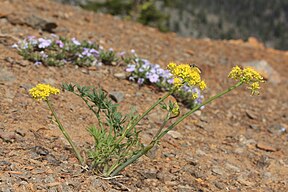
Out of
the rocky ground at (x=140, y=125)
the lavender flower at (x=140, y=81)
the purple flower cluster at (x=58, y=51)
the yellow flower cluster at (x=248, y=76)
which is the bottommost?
the rocky ground at (x=140, y=125)

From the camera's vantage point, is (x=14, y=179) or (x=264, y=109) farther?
(x=264, y=109)

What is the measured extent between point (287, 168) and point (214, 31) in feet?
289

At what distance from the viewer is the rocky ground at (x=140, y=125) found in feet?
13.1

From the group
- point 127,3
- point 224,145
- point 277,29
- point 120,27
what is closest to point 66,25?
point 120,27

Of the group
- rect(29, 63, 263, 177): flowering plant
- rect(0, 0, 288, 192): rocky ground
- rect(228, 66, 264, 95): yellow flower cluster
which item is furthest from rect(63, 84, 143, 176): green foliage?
rect(228, 66, 264, 95): yellow flower cluster

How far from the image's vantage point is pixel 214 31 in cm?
9169

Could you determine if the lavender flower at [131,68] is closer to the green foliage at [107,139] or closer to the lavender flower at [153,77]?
the lavender flower at [153,77]

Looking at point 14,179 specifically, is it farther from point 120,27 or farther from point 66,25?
point 120,27

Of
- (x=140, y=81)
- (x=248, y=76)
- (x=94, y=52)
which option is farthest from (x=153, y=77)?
(x=248, y=76)

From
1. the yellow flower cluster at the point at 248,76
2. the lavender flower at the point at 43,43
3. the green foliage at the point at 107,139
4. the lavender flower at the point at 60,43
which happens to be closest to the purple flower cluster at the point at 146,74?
the lavender flower at the point at 60,43

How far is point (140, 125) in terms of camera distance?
5.43 meters

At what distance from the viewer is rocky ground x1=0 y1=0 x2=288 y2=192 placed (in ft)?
13.1

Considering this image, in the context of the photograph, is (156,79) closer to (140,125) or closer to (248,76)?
(140,125)

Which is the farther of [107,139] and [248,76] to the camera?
[107,139]
